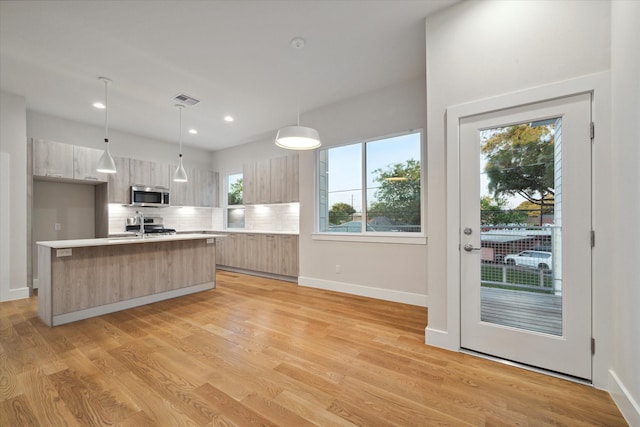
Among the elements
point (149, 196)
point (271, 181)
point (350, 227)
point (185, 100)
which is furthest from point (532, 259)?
point (149, 196)

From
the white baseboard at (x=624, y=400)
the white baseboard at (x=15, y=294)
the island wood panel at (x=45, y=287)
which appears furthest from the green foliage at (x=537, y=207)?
the white baseboard at (x=15, y=294)

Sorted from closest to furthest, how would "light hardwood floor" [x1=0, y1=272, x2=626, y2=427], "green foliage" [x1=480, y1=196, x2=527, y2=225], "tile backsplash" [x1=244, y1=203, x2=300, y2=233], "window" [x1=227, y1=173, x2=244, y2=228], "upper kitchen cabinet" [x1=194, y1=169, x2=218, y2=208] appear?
1. "light hardwood floor" [x1=0, y1=272, x2=626, y2=427]
2. "green foliage" [x1=480, y1=196, x2=527, y2=225]
3. "tile backsplash" [x1=244, y1=203, x2=300, y2=233]
4. "upper kitchen cabinet" [x1=194, y1=169, x2=218, y2=208]
5. "window" [x1=227, y1=173, x2=244, y2=228]

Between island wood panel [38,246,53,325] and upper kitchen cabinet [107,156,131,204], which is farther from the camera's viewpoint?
upper kitchen cabinet [107,156,131,204]

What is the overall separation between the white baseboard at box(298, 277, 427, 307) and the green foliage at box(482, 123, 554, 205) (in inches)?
74.1

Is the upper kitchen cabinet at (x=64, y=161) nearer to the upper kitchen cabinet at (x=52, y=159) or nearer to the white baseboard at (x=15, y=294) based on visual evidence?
the upper kitchen cabinet at (x=52, y=159)

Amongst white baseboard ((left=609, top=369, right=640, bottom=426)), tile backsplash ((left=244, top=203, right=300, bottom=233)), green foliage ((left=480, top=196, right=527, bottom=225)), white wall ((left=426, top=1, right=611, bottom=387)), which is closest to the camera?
white baseboard ((left=609, top=369, right=640, bottom=426))

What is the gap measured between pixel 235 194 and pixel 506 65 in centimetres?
608

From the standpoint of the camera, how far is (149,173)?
5.70 metres

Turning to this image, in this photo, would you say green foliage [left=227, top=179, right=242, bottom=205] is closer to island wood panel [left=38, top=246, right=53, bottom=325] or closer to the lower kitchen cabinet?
the lower kitchen cabinet

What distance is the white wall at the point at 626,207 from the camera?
151 cm

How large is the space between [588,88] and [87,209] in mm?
7535

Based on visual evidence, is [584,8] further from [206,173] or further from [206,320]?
[206,173]

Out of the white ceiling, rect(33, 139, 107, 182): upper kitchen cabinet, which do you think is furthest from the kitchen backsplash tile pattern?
the white ceiling

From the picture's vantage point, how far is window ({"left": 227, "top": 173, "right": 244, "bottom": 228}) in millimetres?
6836
